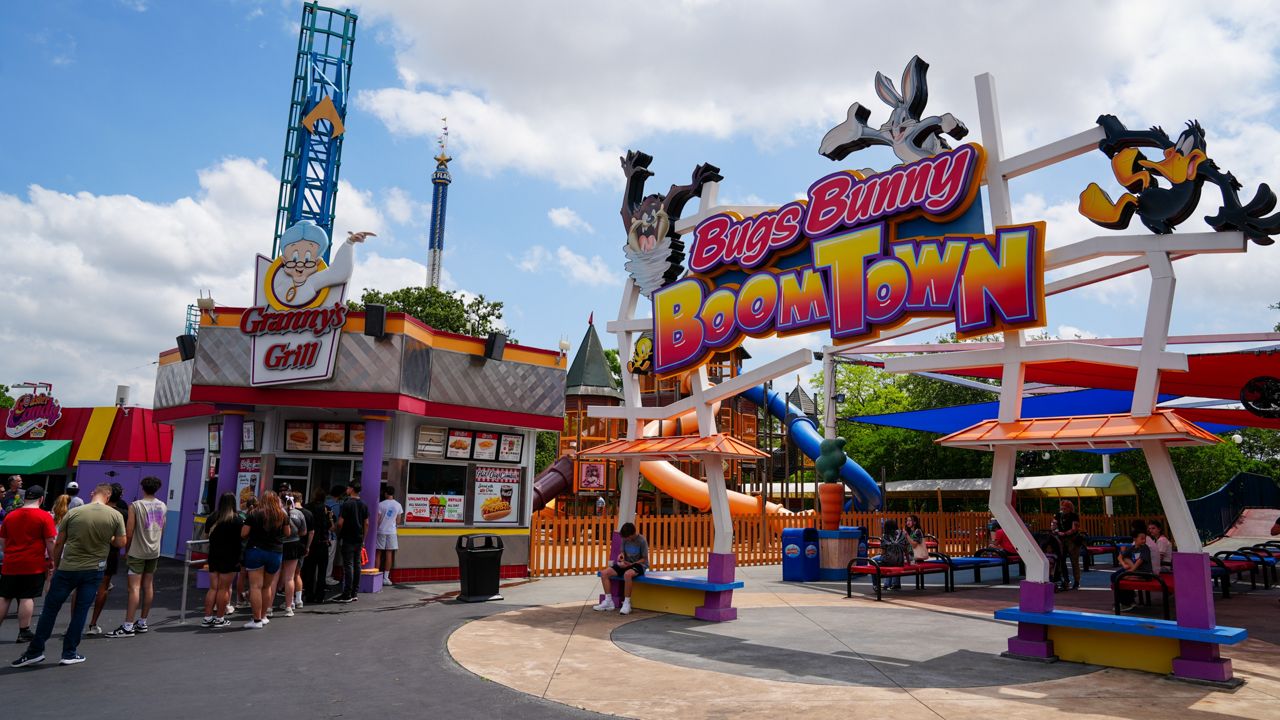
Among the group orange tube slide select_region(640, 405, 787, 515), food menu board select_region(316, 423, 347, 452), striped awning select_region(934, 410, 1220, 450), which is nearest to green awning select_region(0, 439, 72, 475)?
food menu board select_region(316, 423, 347, 452)

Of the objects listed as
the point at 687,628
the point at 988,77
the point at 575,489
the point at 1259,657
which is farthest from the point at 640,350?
the point at 575,489

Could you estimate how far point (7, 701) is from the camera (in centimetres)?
662

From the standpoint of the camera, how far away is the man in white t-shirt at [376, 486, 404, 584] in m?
14.6

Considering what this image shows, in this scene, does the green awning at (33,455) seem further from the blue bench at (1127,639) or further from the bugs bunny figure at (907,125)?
the blue bench at (1127,639)

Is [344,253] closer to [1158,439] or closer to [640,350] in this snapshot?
[640,350]

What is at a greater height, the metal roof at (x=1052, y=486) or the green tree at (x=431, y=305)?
the green tree at (x=431, y=305)

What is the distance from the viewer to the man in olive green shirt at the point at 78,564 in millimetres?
8031

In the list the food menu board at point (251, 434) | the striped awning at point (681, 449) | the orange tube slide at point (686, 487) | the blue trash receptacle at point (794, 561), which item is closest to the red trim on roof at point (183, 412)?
the food menu board at point (251, 434)

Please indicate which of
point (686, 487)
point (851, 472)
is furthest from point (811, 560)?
point (851, 472)

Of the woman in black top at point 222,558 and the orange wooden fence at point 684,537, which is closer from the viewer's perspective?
the woman in black top at point 222,558

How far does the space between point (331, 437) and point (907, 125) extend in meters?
12.0

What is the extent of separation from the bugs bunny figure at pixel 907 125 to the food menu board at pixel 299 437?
37.2ft

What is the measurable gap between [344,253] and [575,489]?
663 inches

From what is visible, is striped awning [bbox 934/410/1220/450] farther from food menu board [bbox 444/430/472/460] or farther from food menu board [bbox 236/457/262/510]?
food menu board [bbox 236/457/262/510]
